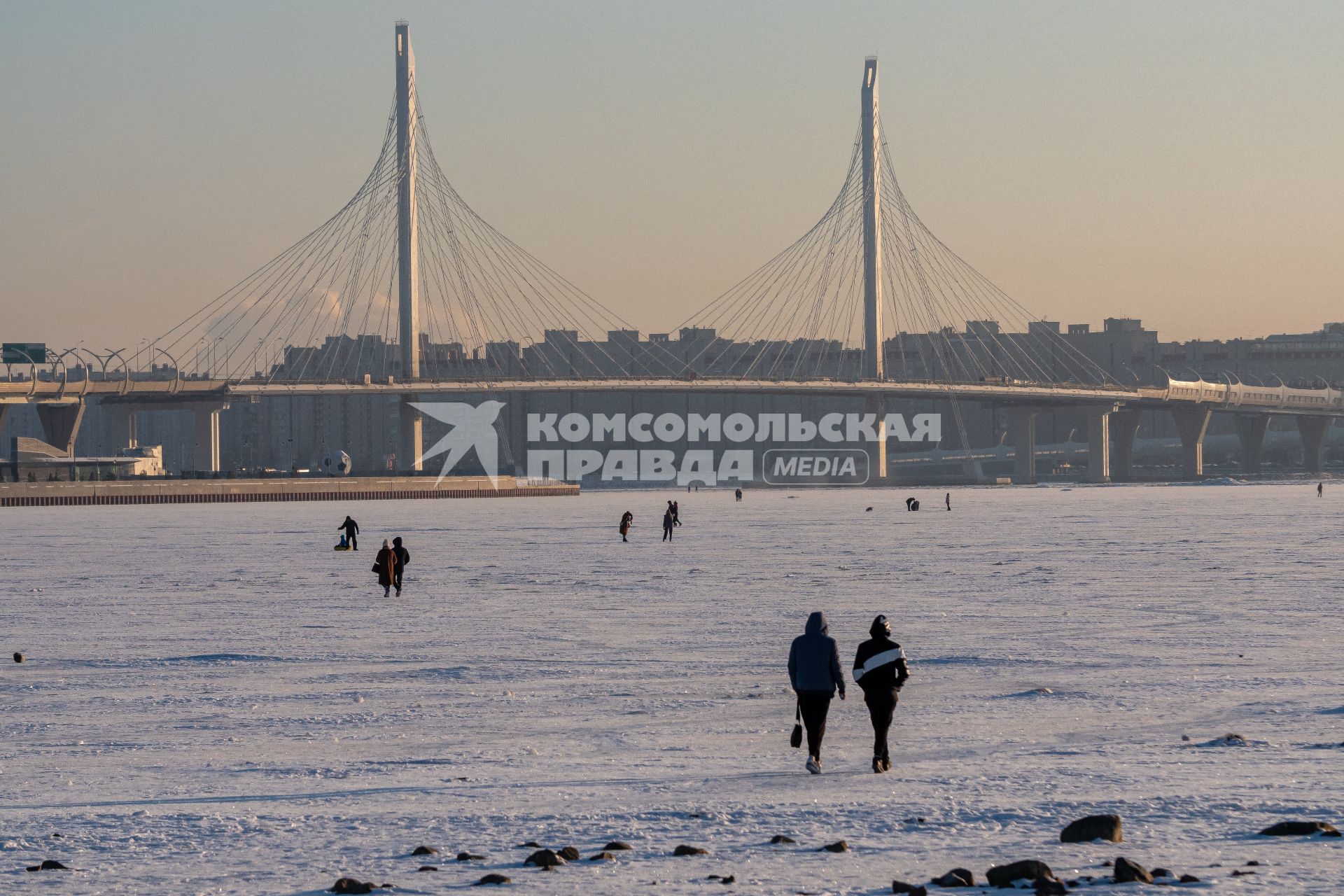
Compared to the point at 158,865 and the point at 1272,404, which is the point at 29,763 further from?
the point at 1272,404

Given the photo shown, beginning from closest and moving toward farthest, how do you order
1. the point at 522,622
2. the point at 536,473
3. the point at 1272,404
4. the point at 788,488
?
the point at 522,622 → the point at 788,488 → the point at 1272,404 → the point at 536,473

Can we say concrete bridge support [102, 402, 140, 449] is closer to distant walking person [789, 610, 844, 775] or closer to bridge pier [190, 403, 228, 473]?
bridge pier [190, 403, 228, 473]

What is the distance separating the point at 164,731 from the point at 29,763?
122 centimetres

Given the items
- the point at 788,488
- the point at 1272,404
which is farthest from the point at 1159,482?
the point at 788,488

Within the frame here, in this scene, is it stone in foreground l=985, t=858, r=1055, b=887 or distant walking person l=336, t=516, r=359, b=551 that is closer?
stone in foreground l=985, t=858, r=1055, b=887

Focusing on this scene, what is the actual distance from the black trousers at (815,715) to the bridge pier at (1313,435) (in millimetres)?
143386

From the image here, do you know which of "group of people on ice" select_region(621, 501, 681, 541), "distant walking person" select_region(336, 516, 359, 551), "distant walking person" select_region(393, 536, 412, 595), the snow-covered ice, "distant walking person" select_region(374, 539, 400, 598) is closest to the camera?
the snow-covered ice

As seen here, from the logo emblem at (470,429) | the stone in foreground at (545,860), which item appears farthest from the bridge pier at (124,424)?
the stone in foreground at (545,860)

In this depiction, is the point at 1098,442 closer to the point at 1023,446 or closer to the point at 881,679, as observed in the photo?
the point at 1023,446

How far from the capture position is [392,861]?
8.05 m

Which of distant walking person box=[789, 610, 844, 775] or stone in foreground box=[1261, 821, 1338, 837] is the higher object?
distant walking person box=[789, 610, 844, 775]

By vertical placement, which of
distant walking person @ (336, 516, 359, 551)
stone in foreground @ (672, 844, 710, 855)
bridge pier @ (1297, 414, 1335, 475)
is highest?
bridge pier @ (1297, 414, 1335, 475)

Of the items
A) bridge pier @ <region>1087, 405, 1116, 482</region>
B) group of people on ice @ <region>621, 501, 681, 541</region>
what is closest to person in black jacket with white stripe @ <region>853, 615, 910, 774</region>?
group of people on ice @ <region>621, 501, 681, 541</region>

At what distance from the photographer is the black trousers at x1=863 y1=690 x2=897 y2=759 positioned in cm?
1009
